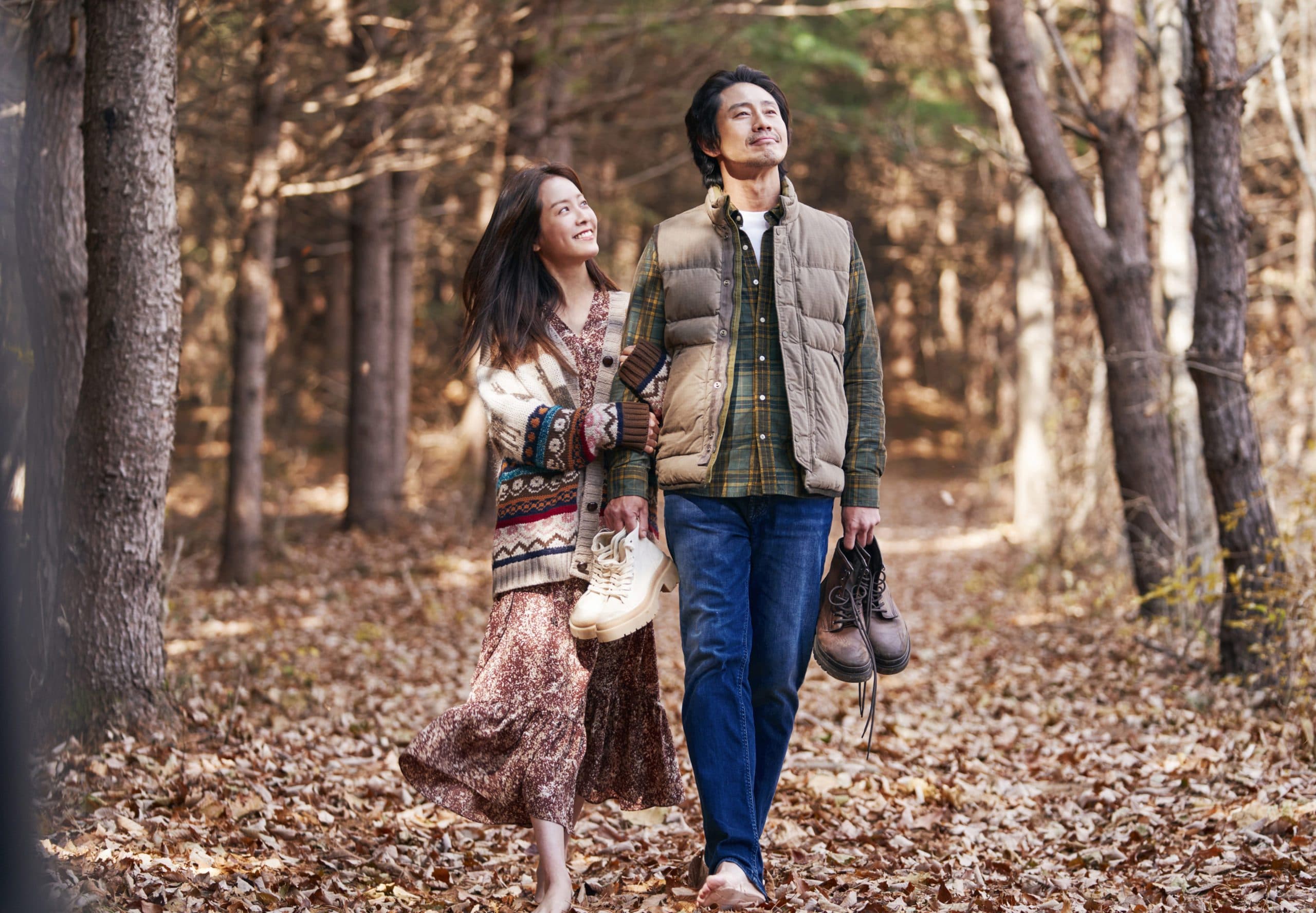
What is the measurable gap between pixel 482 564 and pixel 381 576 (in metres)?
1.07

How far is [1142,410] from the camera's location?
7.86m

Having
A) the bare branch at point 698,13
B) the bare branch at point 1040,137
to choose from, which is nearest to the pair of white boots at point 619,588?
the bare branch at point 1040,137

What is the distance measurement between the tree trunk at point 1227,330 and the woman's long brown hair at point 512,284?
141 inches

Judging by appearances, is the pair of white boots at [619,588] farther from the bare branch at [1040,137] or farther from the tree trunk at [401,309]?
the tree trunk at [401,309]

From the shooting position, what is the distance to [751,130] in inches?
143

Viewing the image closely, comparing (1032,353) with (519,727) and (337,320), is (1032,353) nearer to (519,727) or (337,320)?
(519,727)

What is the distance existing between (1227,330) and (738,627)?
3.69 metres

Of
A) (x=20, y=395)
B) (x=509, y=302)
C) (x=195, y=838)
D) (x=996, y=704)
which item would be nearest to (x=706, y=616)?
(x=509, y=302)

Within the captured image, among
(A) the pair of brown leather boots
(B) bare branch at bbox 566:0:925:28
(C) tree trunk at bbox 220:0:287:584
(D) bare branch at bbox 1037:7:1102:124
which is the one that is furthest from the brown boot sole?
(B) bare branch at bbox 566:0:925:28

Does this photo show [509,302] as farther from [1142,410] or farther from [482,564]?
[482,564]

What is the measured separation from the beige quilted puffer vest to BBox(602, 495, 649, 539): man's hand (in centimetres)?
11

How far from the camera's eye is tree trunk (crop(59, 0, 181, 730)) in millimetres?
4988

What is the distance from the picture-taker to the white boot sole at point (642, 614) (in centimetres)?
342

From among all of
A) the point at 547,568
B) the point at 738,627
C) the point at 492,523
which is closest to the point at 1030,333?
the point at 492,523
